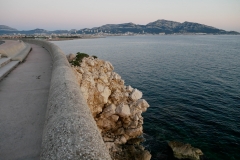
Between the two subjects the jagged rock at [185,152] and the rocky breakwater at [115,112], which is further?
the rocky breakwater at [115,112]

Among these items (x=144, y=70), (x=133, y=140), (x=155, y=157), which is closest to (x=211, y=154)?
(x=155, y=157)

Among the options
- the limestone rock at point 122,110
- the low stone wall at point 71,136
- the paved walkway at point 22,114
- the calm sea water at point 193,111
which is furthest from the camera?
the limestone rock at point 122,110

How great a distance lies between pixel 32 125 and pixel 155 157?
10.6 metres

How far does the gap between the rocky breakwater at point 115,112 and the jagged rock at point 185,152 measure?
2.21 m

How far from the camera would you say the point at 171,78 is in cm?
3503

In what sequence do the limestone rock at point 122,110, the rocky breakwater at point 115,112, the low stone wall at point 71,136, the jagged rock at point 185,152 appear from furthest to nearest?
the limestone rock at point 122,110 → the rocky breakwater at point 115,112 → the jagged rock at point 185,152 → the low stone wall at point 71,136

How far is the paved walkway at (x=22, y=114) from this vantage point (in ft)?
21.0

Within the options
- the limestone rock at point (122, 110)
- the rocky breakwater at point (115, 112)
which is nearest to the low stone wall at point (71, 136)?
the rocky breakwater at point (115, 112)

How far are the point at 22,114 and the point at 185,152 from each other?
1205 cm

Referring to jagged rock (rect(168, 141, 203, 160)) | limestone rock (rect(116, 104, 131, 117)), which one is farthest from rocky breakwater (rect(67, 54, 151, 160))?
jagged rock (rect(168, 141, 203, 160))

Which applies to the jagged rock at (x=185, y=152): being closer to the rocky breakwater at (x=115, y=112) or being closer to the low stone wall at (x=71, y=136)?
the rocky breakwater at (x=115, y=112)

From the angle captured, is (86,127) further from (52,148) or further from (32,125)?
(32,125)

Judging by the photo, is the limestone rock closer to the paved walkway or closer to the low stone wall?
the paved walkway

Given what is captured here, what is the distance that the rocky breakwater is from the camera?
15040 mm
